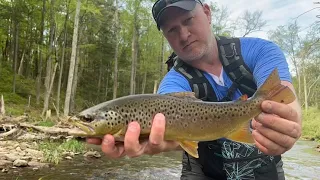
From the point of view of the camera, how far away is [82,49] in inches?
1721

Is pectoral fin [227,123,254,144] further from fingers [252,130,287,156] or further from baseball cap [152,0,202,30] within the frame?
baseball cap [152,0,202,30]

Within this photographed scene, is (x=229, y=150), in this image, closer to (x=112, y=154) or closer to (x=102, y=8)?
(x=112, y=154)

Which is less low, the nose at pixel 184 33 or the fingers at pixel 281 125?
the nose at pixel 184 33

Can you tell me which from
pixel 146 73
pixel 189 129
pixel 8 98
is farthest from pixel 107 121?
pixel 146 73

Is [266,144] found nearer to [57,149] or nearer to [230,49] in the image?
[230,49]

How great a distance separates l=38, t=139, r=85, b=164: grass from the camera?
37.5ft

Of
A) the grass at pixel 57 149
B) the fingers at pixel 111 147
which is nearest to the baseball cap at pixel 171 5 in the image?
the fingers at pixel 111 147

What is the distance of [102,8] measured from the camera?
3709 cm

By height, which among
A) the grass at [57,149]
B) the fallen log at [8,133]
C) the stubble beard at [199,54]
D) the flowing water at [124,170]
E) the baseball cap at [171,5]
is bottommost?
the flowing water at [124,170]

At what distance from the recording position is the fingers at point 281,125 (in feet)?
7.32

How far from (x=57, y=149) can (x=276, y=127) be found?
1183 centimetres

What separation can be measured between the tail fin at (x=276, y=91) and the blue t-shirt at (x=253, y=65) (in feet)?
1.84

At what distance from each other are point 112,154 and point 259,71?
5.33 ft

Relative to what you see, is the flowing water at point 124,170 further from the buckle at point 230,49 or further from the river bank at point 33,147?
the buckle at point 230,49
